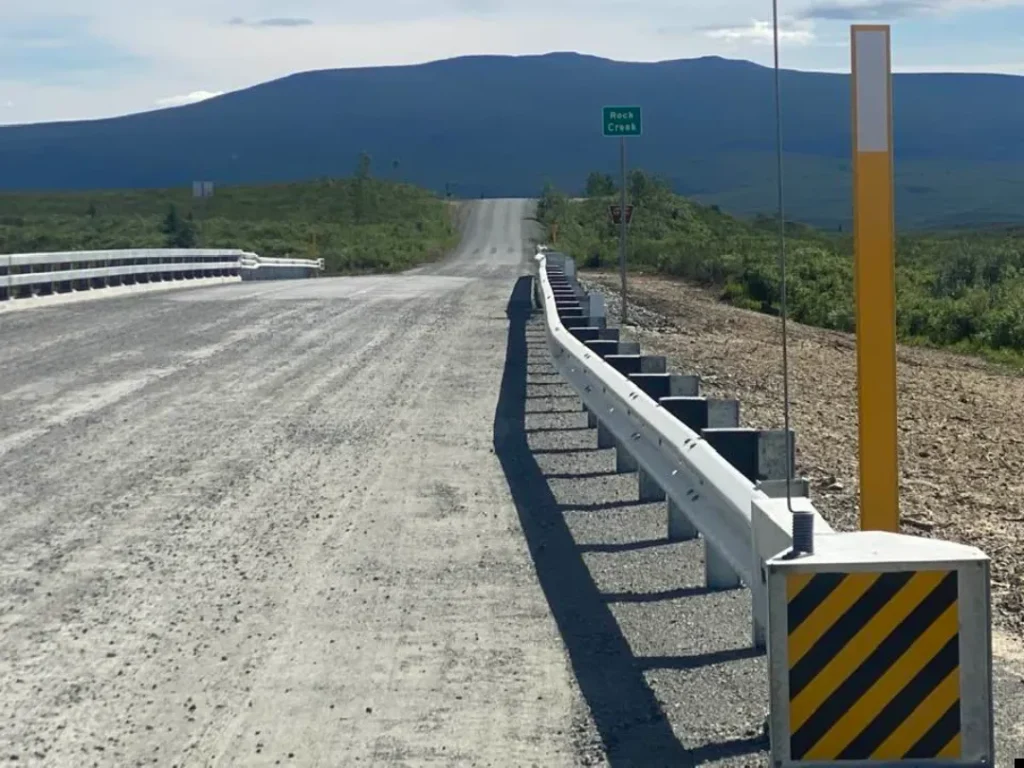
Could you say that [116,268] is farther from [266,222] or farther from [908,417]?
[266,222]

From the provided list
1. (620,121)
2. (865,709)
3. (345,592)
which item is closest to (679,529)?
(345,592)

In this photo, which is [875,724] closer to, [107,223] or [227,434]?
[227,434]

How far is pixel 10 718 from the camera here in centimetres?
537

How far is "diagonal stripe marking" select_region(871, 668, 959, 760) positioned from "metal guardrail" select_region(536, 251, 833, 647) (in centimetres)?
61

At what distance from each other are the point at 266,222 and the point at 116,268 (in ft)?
226

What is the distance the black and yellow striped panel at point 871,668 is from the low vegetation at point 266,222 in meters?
58.9

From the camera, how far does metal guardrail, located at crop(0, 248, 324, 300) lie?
2666 centimetres

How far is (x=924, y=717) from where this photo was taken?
4.45 meters

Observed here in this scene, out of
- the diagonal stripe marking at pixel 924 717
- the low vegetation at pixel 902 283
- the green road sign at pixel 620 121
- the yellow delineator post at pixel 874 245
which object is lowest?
the low vegetation at pixel 902 283

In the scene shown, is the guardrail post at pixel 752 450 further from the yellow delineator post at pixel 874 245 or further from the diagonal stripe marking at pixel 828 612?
the diagonal stripe marking at pixel 828 612

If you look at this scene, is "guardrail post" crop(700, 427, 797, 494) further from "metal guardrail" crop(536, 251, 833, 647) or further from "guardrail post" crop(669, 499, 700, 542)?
"guardrail post" crop(669, 499, 700, 542)

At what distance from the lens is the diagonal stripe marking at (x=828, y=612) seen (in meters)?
4.41

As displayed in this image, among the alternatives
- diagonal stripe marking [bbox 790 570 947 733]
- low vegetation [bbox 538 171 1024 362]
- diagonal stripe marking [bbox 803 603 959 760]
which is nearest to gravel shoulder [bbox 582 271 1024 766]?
diagonal stripe marking [bbox 803 603 959 760]

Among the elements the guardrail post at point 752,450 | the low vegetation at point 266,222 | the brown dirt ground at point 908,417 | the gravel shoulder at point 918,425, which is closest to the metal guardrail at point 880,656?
the gravel shoulder at point 918,425
